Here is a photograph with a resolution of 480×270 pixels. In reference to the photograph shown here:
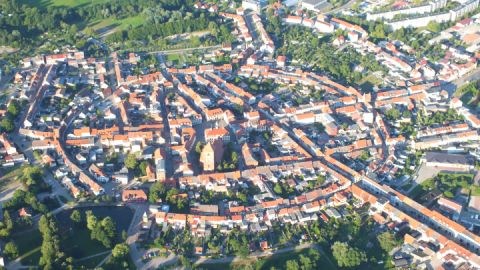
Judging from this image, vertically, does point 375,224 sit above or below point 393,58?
below

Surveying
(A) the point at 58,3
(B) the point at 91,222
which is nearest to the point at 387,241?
(B) the point at 91,222

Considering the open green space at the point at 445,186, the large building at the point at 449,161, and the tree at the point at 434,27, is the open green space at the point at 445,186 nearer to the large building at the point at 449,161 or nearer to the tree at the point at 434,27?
the large building at the point at 449,161

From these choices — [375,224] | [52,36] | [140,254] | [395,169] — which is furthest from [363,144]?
[52,36]

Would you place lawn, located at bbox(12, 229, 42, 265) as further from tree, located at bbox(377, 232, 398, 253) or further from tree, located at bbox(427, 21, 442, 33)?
tree, located at bbox(427, 21, 442, 33)

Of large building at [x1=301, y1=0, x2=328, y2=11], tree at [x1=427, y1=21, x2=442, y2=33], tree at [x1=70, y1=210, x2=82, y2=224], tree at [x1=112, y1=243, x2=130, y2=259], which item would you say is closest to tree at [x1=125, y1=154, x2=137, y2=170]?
tree at [x1=70, y1=210, x2=82, y2=224]

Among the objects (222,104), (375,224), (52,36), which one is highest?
(52,36)

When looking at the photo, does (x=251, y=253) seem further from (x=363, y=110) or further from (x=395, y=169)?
(x=363, y=110)

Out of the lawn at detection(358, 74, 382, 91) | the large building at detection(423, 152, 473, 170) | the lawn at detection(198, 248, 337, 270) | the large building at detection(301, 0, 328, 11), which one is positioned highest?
the large building at detection(301, 0, 328, 11)
